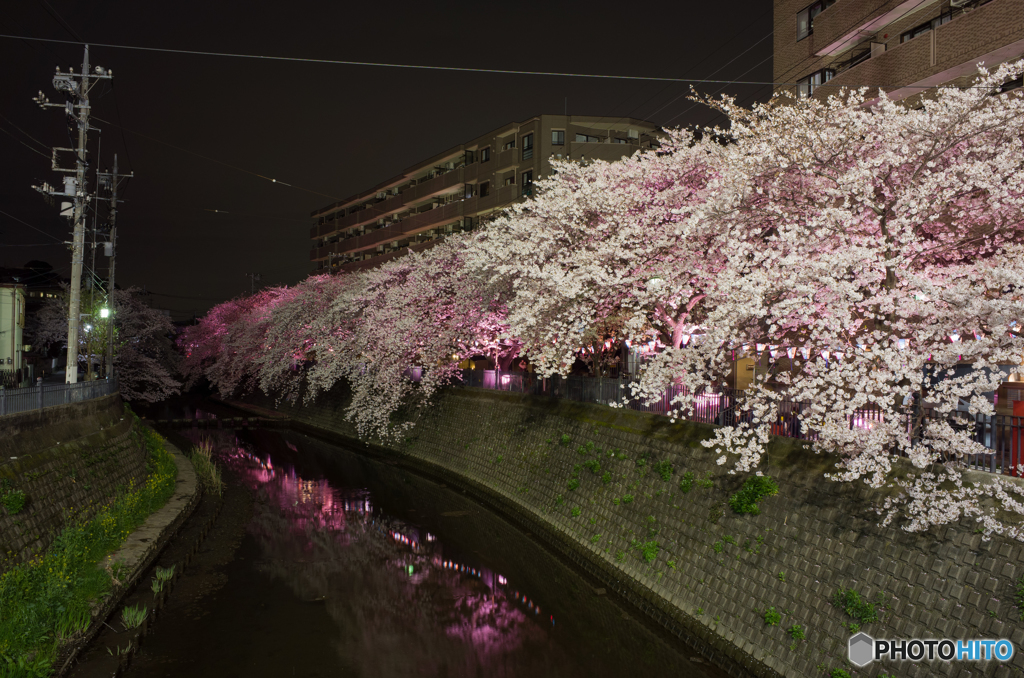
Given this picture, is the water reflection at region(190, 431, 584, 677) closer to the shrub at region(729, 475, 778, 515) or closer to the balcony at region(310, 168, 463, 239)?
the shrub at region(729, 475, 778, 515)

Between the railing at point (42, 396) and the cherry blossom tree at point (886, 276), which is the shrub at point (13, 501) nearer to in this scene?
the railing at point (42, 396)

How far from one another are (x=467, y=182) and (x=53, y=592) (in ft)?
170

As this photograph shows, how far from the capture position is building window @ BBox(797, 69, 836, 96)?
88.5 ft

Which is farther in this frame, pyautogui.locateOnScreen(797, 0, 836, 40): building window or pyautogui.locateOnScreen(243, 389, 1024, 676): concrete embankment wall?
pyautogui.locateOnScreen(797, 0, 836, 40): building window

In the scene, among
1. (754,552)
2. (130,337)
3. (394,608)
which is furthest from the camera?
(130,337)

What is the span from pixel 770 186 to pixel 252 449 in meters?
34.8

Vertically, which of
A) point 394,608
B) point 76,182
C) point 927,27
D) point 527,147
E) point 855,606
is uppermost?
point 527,147

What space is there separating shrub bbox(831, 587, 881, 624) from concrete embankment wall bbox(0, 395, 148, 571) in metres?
14.8

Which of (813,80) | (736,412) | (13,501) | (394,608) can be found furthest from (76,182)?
(813,80)

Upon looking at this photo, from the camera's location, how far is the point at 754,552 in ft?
42.3

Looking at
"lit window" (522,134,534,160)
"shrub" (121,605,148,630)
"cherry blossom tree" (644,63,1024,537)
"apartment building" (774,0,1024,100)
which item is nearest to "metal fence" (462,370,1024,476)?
"cherry blossom tree" (644,63,1024,537)

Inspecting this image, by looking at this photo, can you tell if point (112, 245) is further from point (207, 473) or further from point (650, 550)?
point (650, 550)

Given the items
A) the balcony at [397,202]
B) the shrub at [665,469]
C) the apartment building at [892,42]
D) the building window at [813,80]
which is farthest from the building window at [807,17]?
the balcony at [397,202]

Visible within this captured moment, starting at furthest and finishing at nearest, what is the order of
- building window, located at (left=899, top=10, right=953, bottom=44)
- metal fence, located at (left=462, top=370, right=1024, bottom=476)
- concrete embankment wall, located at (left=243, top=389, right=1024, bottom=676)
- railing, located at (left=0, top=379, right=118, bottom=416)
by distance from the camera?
building window, located at (left=899, top=10, right=953, bottom=44) < railing, located at (left=0, top=379, right=118, bottom=416) < metal fence, located at (left=462, top=370, right=1024, bottom=476) < concrete embankment wall, located at (left=243, top=389, right=1024, bottom=676)
